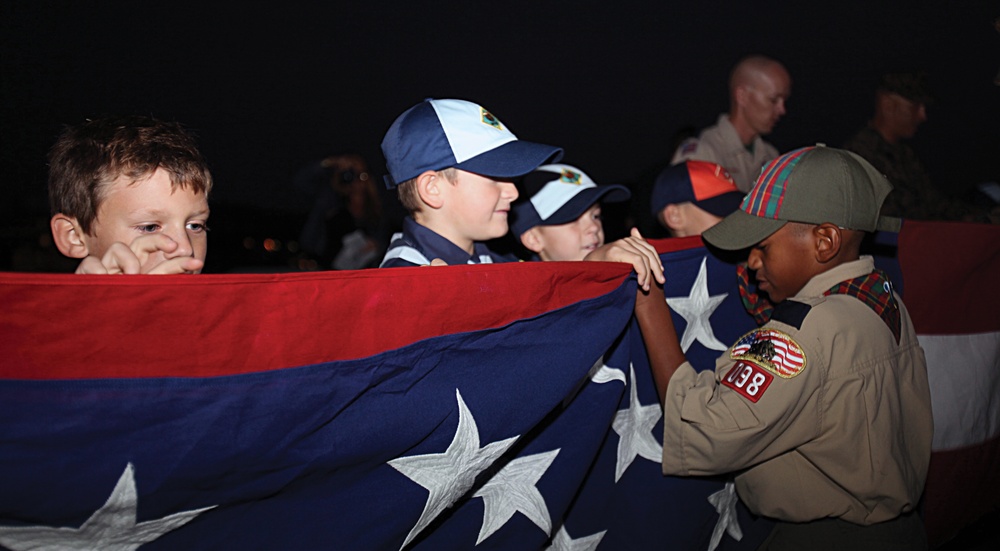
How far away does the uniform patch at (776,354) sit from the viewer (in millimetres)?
1838

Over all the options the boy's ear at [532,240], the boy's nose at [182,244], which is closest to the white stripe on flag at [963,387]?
the boy's ear at [532,240]

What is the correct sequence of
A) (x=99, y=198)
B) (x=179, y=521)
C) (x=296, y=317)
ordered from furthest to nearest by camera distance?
1. (x=99, y=198)
2. (x=296, y=317)
3. (x=179, y=521)

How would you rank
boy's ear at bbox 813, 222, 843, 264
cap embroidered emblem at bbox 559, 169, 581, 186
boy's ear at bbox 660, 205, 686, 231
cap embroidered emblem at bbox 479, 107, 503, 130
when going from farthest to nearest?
boy's ear at bbox 660, 205, 686, 231
cap embroidered emblem at bbox 559, 169, 581, 186
cap embroidered emblem at bbox 479, 107, 503, 130
boy's ear at bbox 813, 222, 843, 264

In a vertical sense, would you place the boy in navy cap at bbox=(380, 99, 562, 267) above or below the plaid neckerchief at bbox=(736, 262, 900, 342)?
above

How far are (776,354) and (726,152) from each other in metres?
3.09

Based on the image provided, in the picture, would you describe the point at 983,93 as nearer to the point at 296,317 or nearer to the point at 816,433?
the point at 816,433

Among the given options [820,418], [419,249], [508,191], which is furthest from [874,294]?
[419,249]

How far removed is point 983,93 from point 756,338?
12496 mm

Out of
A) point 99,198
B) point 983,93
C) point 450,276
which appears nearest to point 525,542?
point 450,276

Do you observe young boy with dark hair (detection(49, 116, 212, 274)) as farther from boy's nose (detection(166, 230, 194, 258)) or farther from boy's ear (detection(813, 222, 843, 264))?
boy's ear (detection(813, 222, 843, 264))

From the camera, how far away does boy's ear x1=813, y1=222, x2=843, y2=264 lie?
2045 mm

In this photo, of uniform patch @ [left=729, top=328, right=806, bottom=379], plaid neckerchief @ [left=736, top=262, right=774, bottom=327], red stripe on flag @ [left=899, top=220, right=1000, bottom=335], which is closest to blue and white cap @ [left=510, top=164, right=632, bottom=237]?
plaid neckerchief @ [left=736, top=262, right=774, bottom=327]

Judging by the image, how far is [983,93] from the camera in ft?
38.0

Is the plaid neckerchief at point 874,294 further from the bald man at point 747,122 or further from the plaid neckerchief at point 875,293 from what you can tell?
the bald man at point 747,122
